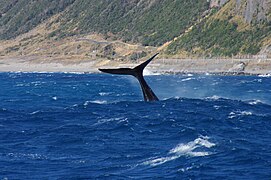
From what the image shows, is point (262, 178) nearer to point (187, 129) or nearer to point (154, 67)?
point (187, 129)

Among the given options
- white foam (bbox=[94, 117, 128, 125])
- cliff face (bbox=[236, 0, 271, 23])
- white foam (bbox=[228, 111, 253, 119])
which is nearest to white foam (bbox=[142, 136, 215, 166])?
white foam (bbox=[94, 117, 128, 125])

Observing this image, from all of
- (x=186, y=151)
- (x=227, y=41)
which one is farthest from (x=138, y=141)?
(x=227, y=41)

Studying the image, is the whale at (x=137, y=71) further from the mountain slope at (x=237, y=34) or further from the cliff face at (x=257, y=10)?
the cliff face at (x=257, y=10)

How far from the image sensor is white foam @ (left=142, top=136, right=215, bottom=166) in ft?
137

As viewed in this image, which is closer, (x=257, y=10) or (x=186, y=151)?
(x=186, y=151)

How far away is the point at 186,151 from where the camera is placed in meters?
44.6

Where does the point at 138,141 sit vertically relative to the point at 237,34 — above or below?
above

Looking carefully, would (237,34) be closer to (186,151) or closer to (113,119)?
(113,119)

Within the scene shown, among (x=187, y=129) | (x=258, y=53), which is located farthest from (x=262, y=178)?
(x=258, y=53)

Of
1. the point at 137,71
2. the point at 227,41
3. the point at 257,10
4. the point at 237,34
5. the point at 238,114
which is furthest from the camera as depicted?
the point at 237,34

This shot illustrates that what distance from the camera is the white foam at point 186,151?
137 feet

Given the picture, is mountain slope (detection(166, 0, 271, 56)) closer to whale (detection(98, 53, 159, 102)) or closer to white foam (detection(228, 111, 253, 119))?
whale (detection(98, 53, 159, 102))

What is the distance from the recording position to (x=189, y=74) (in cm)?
17700

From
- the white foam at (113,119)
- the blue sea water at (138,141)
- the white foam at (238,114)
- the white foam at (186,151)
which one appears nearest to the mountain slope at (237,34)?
the blue sea water at (138,141)
